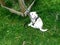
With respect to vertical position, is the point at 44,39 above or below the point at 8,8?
below

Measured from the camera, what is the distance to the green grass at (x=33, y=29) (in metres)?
5.36

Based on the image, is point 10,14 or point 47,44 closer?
point 47,44

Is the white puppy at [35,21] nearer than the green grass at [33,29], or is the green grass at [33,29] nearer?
the green grass at [33,29]

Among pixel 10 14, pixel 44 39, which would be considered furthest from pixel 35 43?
pixel 10 14

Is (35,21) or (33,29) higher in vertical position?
(35,21)

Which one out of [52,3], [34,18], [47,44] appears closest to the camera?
[47,44]

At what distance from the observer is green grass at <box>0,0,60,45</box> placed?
5359 mm

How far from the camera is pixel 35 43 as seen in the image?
17.4ft

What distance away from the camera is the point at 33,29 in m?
5.59

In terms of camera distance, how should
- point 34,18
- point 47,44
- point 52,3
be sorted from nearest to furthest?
1. point 47,44
2. point 34,18
3. point 52,3

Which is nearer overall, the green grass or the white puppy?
the green grass

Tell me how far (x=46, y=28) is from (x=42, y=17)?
0.35 m

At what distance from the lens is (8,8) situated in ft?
19.4

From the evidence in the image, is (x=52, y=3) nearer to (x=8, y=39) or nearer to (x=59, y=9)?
(x=59, y=9)
